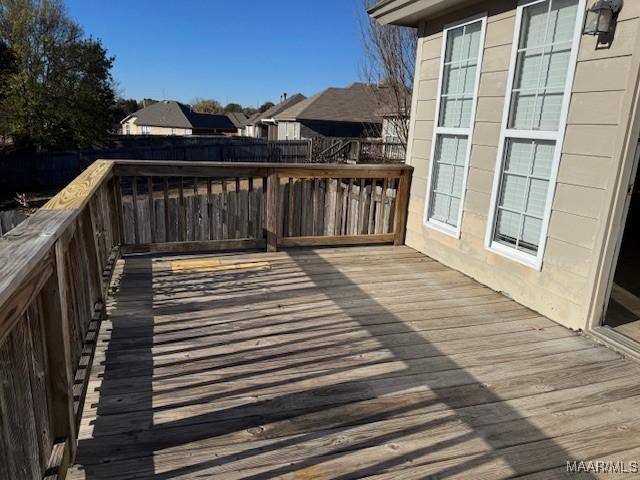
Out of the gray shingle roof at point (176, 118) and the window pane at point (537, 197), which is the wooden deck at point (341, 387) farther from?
the gray shingle roof at point (176, 118)

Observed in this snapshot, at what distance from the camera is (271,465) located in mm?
1693

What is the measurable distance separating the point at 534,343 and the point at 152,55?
45.1 meters

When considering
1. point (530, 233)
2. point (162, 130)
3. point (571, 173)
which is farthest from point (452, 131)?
point (162, 130)

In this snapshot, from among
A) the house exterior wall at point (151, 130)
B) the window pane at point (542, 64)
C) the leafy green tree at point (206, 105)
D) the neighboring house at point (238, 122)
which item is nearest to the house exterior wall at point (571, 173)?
the window pane at point (542, 64)

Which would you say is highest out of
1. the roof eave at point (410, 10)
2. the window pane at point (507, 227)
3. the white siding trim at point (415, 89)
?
the roof eave at point (410, 10)

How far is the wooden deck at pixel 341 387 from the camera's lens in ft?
5.70

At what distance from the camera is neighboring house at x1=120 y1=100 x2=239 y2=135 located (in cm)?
4309

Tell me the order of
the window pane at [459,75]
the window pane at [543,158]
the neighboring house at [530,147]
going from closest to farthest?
the neighboring house at [530,147] → the window pane at [543,158] → the window pane at [459,75]

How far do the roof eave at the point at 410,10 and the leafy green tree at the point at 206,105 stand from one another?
6205 centimetres

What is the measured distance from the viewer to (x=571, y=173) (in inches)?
116

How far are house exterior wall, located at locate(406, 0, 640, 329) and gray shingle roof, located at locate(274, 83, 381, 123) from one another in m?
24.5

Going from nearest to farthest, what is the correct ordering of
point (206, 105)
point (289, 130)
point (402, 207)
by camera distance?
1. point (402, 207)
2. point (289, 130)
3. point (206, 105)

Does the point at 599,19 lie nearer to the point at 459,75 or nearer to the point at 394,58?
the point at 459,75

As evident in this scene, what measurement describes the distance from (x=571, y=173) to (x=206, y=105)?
66429 millimetres
